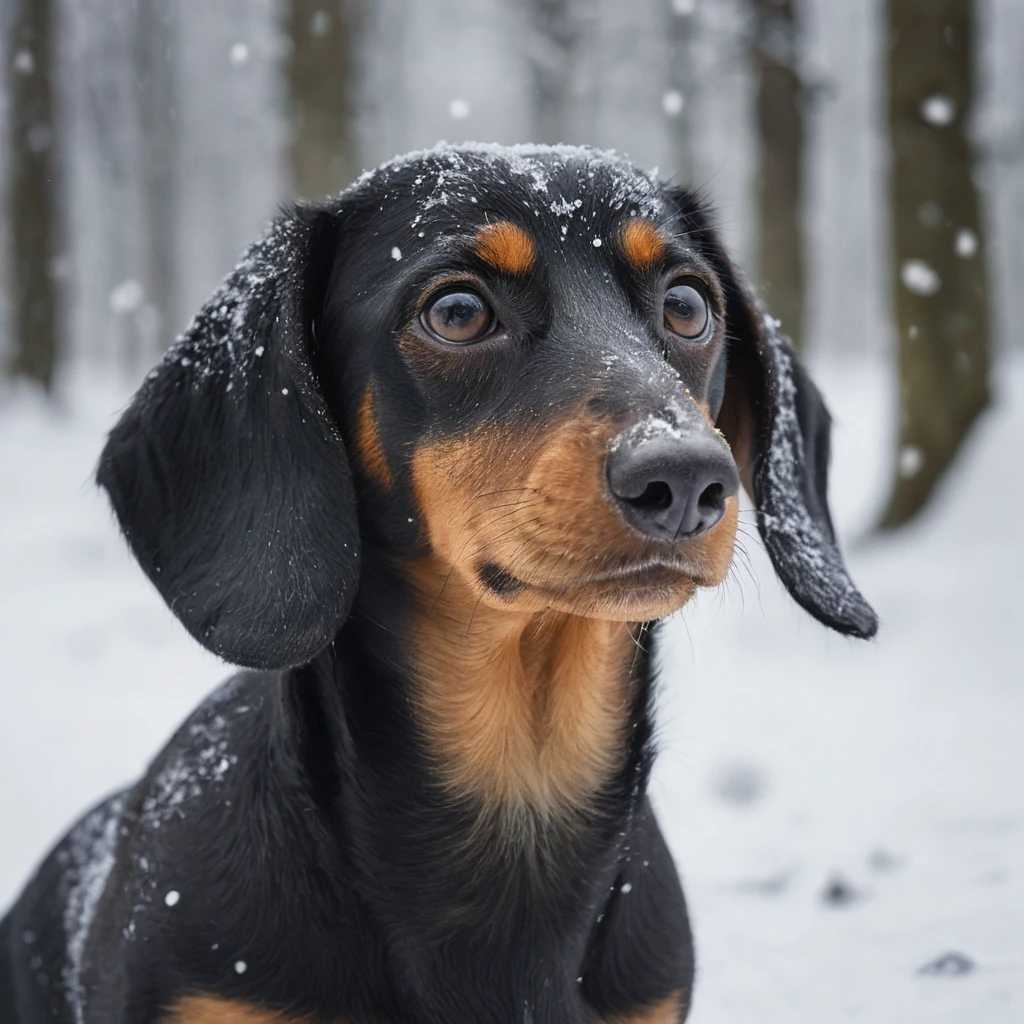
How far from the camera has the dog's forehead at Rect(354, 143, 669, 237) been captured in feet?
8.79

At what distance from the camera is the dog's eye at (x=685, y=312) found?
2807 mm

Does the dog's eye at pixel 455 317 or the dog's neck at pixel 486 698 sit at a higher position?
the dog's eye at pixel 455 317

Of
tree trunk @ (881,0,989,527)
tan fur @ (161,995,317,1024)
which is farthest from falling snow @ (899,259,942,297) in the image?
tan fur @ (161,995,317,1024)

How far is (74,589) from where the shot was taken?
27.7ft

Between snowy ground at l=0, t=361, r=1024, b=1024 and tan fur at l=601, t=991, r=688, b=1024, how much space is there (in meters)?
0.58

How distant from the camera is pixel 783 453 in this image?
3049mm

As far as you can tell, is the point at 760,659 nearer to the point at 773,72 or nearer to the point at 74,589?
the point at 74,589

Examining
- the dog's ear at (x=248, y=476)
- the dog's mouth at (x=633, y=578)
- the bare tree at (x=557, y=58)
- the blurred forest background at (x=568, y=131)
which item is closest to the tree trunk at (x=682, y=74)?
the blurred forest background at (x=568, y=131)

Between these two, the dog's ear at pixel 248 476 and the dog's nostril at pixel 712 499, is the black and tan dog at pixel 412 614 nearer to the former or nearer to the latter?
the dog's ear at pixel 248 476

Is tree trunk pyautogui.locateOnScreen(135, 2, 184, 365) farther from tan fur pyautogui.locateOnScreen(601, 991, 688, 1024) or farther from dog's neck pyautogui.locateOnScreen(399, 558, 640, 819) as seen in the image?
tan fur pyautogui.locateOnScreen(601, 991, 688, 1024)

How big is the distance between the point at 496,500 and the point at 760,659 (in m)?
4.30

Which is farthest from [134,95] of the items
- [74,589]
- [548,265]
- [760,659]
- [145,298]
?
[548,265]

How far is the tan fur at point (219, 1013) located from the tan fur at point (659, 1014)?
64 centimetres

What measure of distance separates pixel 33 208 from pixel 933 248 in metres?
10.9
